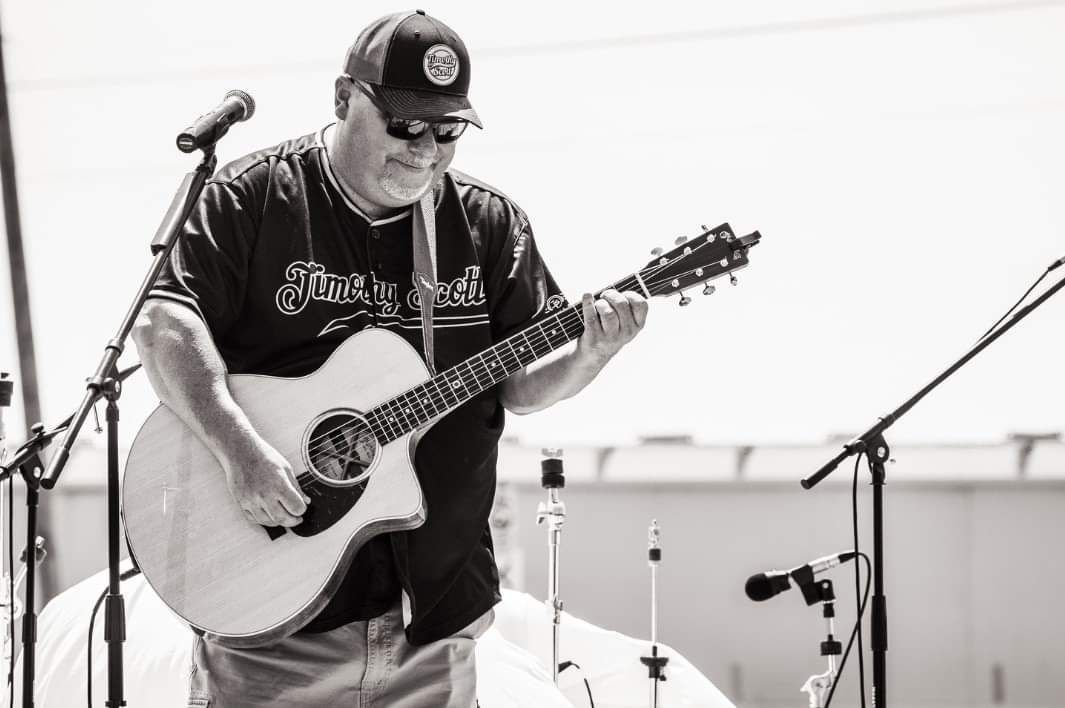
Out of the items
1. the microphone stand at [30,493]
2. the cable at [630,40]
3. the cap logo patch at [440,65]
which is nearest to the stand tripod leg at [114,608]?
the microphone stand at [30,493]

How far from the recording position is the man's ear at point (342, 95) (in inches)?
84.1

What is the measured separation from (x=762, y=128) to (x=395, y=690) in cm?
307

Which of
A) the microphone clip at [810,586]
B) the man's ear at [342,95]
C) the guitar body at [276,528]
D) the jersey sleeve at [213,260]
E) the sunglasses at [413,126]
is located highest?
the man's ear at [342,95]

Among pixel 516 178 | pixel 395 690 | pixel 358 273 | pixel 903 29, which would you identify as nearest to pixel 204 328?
pixel 358 273

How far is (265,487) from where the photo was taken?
6.38 ft

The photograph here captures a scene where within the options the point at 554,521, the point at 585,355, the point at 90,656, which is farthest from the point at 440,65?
the point at 90,656

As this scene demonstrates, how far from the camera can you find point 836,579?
4277 mm

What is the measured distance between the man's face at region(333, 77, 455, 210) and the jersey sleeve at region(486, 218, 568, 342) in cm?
20

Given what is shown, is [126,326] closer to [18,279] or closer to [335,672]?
[335,672]

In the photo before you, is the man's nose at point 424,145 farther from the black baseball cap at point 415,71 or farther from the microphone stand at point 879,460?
the microphone stand at point 879,460

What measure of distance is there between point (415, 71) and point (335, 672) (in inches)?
41.2

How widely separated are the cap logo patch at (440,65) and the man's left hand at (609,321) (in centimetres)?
46

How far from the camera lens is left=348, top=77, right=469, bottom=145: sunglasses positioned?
2.05 m

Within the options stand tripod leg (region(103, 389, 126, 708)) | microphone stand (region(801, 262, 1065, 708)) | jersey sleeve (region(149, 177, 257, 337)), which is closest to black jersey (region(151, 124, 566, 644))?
jersey sleeve (region(149, 177, 257, 337))
